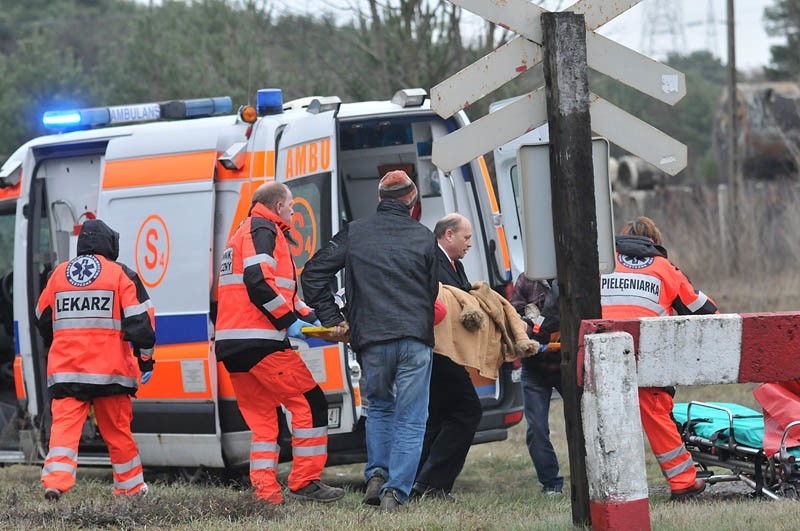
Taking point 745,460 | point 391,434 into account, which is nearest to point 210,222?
point 391,434

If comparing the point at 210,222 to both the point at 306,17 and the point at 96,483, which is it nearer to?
the point at 96,483

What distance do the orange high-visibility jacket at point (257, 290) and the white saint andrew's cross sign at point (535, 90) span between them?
5.72ft

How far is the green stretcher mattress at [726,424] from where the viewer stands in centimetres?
652

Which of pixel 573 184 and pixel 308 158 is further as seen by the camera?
pixel 308 158

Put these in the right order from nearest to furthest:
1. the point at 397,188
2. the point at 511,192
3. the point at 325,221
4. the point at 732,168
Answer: the point at 397,188 < the point at 325,221 < the point at 511,192 < the point at 732,168

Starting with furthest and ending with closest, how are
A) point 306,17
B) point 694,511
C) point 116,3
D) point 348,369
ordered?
point 116,3
point 306,17
point 348,369
point 694,511

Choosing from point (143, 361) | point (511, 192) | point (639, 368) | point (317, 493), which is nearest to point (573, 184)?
point (639, 368)

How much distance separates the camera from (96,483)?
7.84 meters

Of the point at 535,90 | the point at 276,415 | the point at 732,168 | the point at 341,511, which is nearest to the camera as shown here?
the point at 535,90

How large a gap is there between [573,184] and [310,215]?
2.61m

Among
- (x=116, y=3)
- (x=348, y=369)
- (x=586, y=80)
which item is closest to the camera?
(x=586, y=80)

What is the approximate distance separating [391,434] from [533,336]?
4.00ft

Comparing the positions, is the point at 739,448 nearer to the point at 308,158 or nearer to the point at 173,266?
the point at 308,158

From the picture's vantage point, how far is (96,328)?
6.78m
